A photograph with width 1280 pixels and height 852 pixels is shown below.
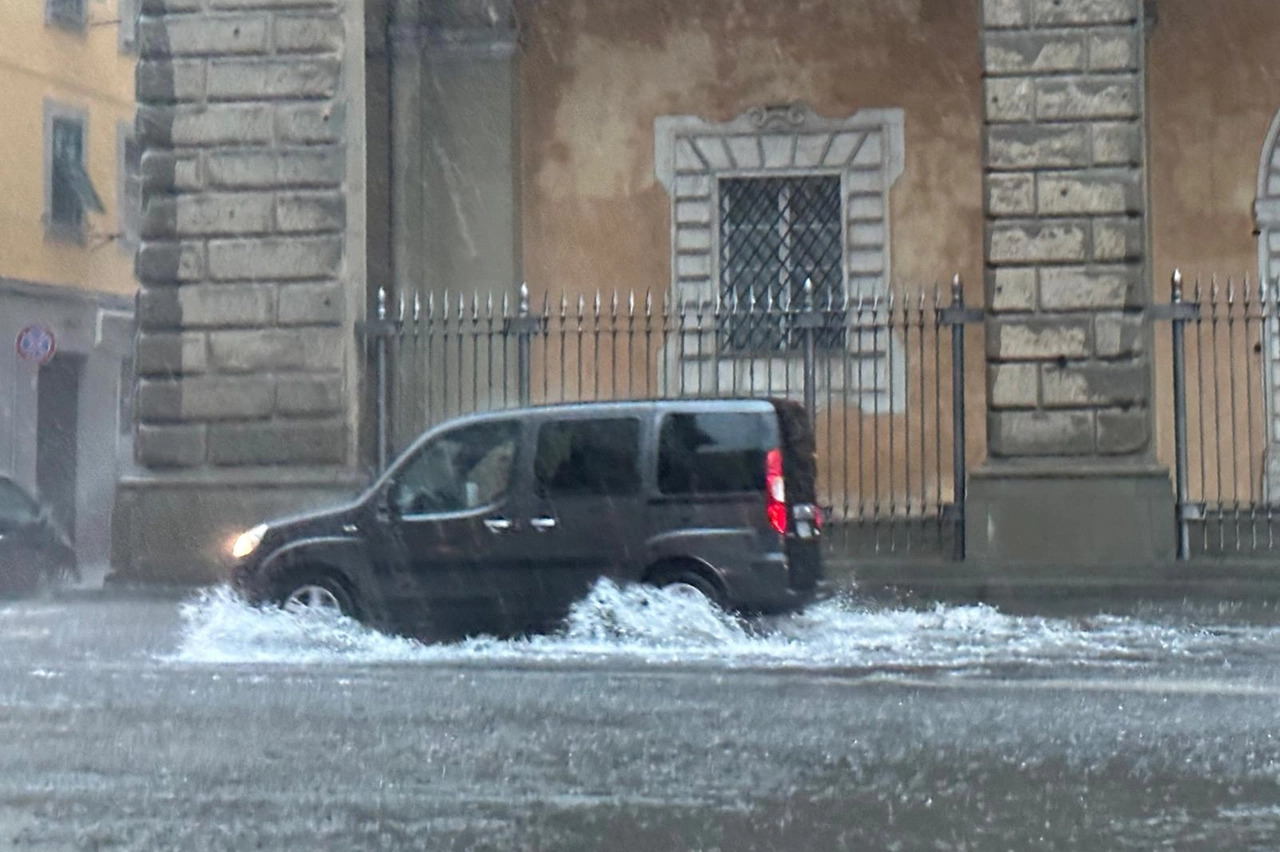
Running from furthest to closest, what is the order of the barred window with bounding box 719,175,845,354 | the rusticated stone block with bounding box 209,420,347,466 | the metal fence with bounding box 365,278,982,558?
1. the barred window with bounding box 719,175,845,354
2. the metal fence with bounding box 365,278,982,558
3. the rusticated stone block with bounding box 209,420,347,466

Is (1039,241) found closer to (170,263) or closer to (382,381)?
(382,381)

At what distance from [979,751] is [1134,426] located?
8.61 metres

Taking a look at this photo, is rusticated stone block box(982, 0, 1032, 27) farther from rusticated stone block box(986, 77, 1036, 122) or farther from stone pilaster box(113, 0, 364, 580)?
stone pilaster box(113, 0, 364, 580)

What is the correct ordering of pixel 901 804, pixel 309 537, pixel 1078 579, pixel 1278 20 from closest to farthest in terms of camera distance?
pixel 901 804 < pixel 309 537 < pixel 1078 579 < pixel 1278 20

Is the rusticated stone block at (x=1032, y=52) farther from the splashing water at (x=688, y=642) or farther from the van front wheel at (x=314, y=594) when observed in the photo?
the van front wheel at (x=314, y=594)

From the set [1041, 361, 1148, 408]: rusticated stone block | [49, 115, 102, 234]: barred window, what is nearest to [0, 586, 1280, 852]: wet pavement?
[1041, 361, 1148, 408]: rusticated stone block

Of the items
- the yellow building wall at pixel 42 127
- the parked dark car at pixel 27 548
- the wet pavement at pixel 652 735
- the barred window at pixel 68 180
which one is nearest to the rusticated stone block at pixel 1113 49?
the wet pavement at pixel 652 735

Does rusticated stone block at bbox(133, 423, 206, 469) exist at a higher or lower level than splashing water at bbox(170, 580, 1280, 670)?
higher

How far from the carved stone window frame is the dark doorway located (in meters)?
13.8

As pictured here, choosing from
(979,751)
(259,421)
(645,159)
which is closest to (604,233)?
(645,159)

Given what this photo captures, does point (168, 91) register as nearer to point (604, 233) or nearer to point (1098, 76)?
point (604, 233)

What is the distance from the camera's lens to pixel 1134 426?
669 inches

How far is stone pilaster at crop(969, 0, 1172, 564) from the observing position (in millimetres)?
16969

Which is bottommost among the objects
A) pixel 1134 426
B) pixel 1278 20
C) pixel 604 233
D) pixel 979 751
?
pixel 979 751
